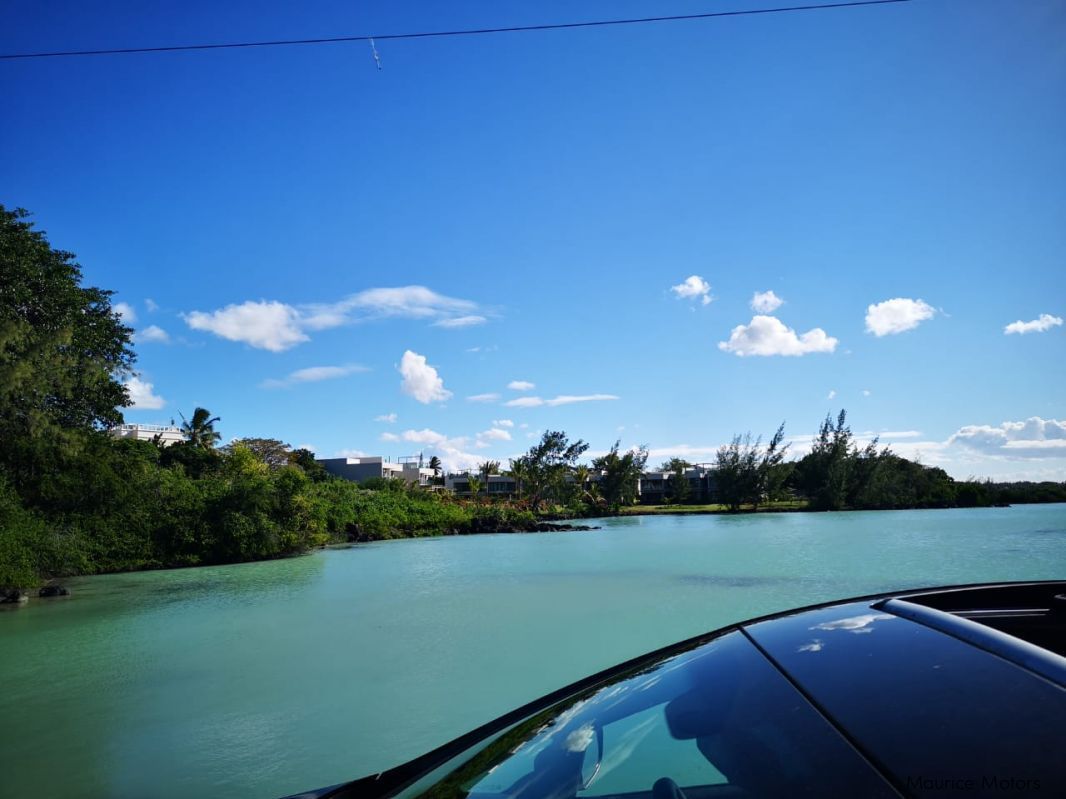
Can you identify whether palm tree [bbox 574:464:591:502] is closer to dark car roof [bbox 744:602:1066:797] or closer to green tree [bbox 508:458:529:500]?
green tree [bbox 508:458:529:500]

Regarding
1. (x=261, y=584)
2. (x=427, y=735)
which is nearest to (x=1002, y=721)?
(x=427, y=735)

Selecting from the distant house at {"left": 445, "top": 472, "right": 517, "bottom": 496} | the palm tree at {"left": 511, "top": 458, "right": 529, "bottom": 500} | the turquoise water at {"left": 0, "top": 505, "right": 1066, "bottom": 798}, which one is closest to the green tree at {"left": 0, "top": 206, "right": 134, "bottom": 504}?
the turquoise water at {"left": 0, "top": 505, "right": 1066, "bottom": 798}

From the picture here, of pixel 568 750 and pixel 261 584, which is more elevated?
pixel 568 750

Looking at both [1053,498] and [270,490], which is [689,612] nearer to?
[270,490]

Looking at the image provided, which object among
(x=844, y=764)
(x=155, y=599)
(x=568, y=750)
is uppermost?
(x=844, y=764)

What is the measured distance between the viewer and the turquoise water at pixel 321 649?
16.1 feet

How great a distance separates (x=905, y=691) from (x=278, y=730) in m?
5.55

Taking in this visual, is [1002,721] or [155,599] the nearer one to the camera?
[1002,721]

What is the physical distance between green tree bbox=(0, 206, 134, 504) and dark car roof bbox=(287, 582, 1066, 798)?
17558 millimetres

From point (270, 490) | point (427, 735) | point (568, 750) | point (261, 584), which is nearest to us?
point (568, 750)

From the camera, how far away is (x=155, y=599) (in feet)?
46.8

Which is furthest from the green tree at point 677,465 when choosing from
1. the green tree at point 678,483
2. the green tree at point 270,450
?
the green tree at point 270,450

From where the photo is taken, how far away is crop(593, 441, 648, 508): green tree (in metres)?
68.1

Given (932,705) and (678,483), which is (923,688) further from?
(678,483)
